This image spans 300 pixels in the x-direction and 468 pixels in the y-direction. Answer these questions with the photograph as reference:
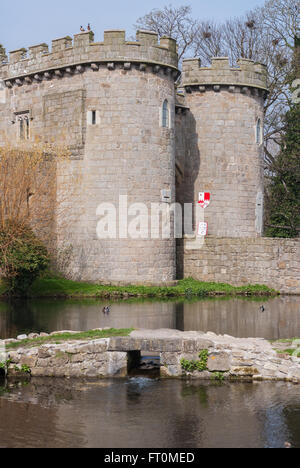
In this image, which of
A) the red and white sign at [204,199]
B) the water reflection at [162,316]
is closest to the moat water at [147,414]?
the water reflection at [162,316]

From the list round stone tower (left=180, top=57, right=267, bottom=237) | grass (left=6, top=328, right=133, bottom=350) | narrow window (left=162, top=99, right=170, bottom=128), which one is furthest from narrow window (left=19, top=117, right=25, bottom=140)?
grass (left=6, top=328, right=133, bottom=350)

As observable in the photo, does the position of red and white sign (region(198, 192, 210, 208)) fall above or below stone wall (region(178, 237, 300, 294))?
above

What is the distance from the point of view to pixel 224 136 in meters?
29.3

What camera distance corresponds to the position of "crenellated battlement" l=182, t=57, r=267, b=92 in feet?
95.6

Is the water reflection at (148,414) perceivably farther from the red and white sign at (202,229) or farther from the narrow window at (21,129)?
the narrow window at (21,129)

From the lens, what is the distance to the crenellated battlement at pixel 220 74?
29.1 meters

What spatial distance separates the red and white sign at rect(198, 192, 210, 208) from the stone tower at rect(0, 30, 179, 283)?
4002mm

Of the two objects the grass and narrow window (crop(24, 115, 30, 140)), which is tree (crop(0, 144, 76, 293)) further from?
the grass

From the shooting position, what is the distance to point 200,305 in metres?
21.6
